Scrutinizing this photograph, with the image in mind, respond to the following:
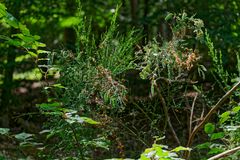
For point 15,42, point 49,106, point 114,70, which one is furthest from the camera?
point 114,70

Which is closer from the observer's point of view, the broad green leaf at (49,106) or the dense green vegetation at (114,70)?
the broad green leaf at (49,106)

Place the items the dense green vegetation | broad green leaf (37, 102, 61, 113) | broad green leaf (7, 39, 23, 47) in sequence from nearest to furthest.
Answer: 1. broad green leaf (37, 102, 61, 113)
2. broad green leaf (7, 39, 23, 47)
3. the dense green vegetation

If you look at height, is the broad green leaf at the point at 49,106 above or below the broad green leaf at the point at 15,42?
below

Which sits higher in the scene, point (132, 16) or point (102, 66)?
point (132, 16)

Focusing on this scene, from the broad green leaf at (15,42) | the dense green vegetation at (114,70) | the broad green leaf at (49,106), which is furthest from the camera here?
the dense green vegetation at (114,70)

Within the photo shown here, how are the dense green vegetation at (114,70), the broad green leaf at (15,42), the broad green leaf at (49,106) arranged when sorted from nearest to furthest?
the broad green leaf at (49,106) < the broad green leaf at (15,42) < the dense green vegetation at (114,70)

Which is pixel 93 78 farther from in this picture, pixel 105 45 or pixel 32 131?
pixel 32 131

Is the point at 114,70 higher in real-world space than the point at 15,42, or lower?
lower

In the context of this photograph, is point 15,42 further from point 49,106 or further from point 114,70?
point 114,70

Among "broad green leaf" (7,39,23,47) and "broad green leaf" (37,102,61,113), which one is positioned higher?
"broad green leaf" (7,39,23,47)

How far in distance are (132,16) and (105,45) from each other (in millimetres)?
6841

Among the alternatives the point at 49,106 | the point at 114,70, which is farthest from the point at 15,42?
the point at 114,70

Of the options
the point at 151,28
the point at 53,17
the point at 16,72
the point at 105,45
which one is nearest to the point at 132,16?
the point at 151,28

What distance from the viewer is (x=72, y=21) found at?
2.07 m
